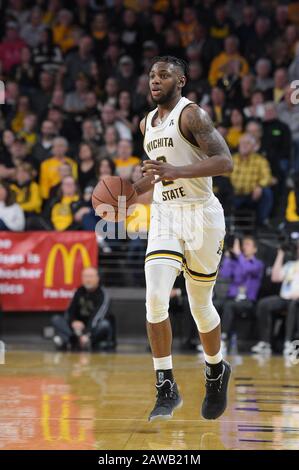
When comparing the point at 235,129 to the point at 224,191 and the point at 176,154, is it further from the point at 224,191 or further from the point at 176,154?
the point at 176,154

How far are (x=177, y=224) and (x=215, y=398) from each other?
49.8 inches

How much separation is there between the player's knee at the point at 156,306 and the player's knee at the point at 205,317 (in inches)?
13.1

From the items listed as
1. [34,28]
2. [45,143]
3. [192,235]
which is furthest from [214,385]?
[34,28]

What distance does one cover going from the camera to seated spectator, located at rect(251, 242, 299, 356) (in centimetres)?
1187

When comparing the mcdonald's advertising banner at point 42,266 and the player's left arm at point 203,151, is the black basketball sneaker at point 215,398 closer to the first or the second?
the player's left arm at point 203,151

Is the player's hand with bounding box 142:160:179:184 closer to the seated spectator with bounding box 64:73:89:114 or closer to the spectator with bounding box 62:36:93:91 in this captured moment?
the seated spectator with bounding box 64:73:89:114

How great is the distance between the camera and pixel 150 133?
638cm

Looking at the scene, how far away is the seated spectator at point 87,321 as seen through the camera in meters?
12.0

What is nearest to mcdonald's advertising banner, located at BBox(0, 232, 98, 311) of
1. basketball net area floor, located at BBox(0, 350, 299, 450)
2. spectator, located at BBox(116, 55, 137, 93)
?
basketball net area floor, located at BBox(0, 350, 299, 450)

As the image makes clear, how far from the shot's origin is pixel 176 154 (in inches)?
245

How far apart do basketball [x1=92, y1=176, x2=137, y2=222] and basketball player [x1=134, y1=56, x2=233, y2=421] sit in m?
0.20

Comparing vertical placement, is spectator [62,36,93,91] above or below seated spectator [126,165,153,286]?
above

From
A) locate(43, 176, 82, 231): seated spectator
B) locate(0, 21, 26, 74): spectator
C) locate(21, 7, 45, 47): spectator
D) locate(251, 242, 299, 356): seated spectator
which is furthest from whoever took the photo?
locate(21, 7, 45, 47): spectator

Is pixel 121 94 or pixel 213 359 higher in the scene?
pixel 121 94
